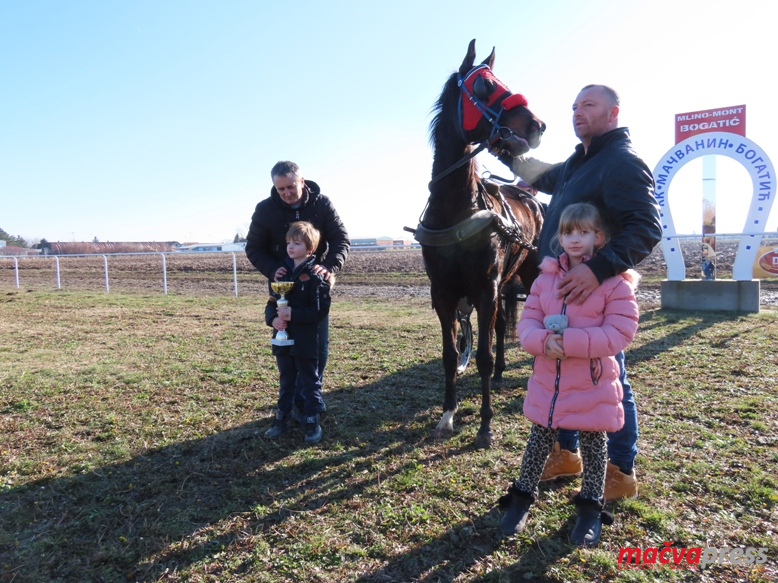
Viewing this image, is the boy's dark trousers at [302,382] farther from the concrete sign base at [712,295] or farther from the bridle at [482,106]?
the concrete sign base at [712,295]

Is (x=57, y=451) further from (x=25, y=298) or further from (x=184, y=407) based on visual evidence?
(x=25, y=298)

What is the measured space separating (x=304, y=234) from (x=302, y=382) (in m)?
1.03

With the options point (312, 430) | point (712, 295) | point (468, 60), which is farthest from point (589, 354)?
point (712, 295)

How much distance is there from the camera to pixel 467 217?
3.34m

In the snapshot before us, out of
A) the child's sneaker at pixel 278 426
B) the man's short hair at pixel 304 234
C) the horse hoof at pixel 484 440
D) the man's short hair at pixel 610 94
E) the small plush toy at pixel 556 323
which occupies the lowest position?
the horse hoof at pixel 484 440

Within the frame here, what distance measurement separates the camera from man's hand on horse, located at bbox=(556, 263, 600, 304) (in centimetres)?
204

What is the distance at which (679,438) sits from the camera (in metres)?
3.23

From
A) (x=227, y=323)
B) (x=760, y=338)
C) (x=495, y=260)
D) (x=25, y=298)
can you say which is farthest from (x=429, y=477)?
(x=25, y=298)

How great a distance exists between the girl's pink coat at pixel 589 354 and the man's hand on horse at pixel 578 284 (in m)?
0.06

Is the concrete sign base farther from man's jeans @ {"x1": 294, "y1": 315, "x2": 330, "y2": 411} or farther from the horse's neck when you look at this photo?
man's jeans @ {"x1": 294, "y1": 315, "x2": 330, "y2": 411}

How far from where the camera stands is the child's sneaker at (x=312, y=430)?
10.9 ft

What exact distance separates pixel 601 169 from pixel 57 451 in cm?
366

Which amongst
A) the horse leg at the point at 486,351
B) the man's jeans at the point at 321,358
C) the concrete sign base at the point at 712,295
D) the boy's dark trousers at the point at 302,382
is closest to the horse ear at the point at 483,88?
the horse leg at the point at 486,351

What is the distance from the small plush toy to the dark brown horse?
1.26 m
